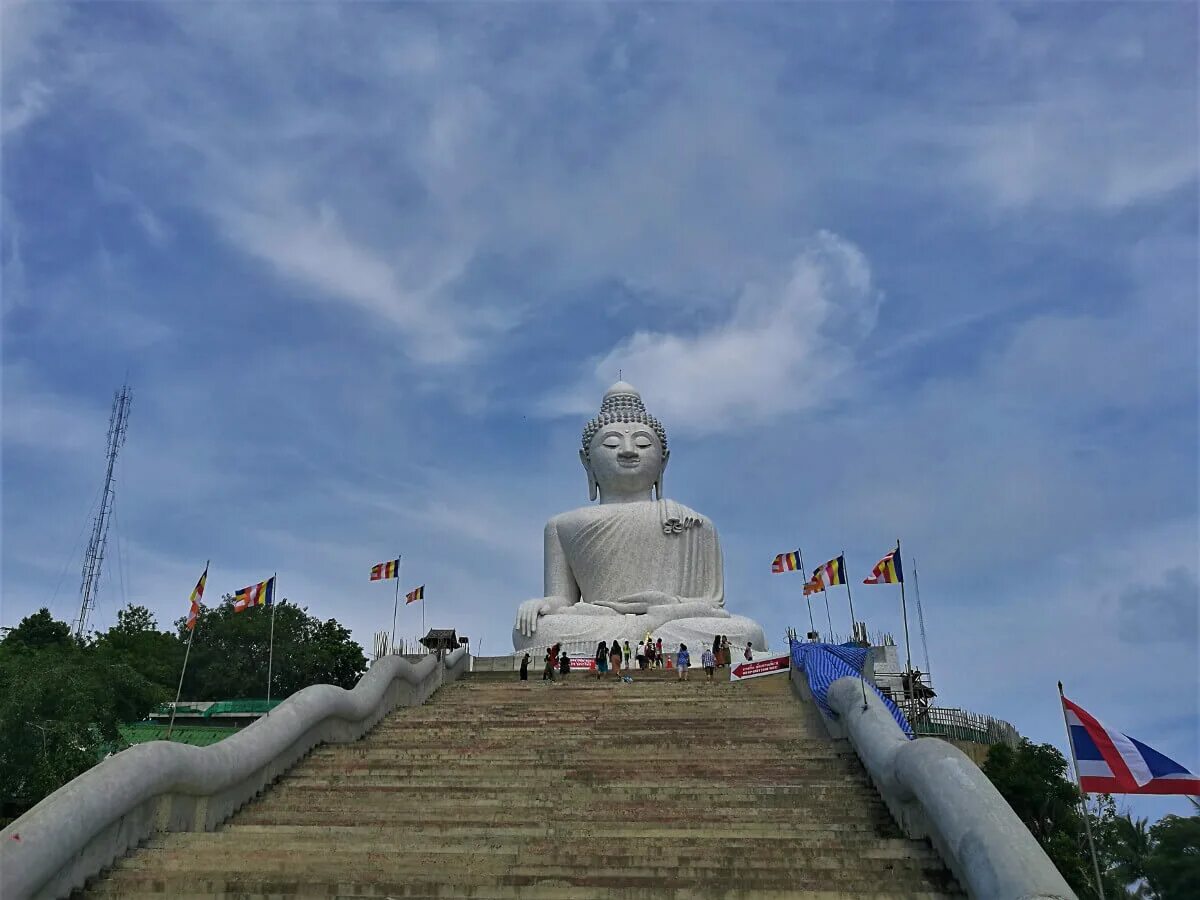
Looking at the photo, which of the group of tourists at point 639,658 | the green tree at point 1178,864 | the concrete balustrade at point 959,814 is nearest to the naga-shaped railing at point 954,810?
the concrete balustrade at point 959,814

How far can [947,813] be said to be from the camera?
20.4ft

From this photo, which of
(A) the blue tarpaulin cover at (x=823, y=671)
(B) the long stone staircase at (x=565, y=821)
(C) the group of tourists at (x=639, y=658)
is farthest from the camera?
(C) the group of tourists at (x=639, y=658)

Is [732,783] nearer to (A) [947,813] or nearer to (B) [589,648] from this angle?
(A) [947,813]

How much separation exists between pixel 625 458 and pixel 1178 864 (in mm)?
15460

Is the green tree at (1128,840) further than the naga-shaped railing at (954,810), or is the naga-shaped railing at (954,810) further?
the green tree at (1128,840)

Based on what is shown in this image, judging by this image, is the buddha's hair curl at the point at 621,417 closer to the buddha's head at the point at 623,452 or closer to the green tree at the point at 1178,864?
the buddha's head at the point at 623,452

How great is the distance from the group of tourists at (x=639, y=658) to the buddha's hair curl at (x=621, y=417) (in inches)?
273

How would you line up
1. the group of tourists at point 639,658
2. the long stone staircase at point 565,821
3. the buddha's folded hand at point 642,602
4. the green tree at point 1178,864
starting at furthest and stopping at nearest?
the buddha's folded hand at point 642,602
the group of tourists at point 639,658
the green tree at point 1178,864
the long stone staircase at point 565,821

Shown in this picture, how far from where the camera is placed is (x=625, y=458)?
25438mm

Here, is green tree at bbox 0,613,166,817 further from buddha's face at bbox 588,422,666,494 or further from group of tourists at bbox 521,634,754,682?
buddha's face at bbox 588,422,666,494

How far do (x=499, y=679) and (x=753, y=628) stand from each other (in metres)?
5.73

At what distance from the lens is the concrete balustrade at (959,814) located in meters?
5.31

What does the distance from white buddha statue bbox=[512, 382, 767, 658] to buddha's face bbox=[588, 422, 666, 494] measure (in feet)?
0.08

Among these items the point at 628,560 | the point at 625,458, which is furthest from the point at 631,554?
the point at 625,458
